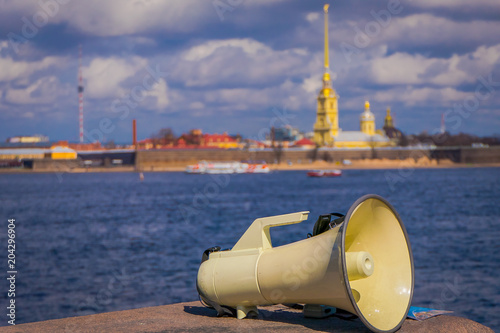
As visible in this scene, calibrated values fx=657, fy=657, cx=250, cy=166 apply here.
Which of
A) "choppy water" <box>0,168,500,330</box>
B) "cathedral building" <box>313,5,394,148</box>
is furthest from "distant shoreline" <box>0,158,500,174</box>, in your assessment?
"choppy water" <box>0,168,500,330</box>

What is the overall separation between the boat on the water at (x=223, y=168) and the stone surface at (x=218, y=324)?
8871 centimetres

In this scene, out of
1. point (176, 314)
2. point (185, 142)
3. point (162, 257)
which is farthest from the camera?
point (185, 142)

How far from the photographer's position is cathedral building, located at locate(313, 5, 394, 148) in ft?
350

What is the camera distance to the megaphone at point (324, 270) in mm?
3959

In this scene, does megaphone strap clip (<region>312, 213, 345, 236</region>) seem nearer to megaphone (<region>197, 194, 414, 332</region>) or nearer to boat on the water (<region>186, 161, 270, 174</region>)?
megaphone (<region>197, 194, 414, 332</region>)

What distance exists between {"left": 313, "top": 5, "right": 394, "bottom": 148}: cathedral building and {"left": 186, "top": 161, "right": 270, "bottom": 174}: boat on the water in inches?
528

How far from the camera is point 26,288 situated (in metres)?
12.7

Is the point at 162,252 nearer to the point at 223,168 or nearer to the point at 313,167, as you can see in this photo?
the point at 223,168

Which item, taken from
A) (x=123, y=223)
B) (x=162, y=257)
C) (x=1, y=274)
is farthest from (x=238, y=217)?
(x=1, y=274)

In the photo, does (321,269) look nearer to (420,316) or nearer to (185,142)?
(420,316)

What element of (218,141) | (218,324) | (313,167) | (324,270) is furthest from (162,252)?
(218,141)

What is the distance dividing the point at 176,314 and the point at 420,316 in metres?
1.67

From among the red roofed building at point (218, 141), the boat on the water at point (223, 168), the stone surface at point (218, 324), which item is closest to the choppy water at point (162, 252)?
the stone surface at point (218, 324)

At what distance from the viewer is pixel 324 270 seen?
12.9 ft
